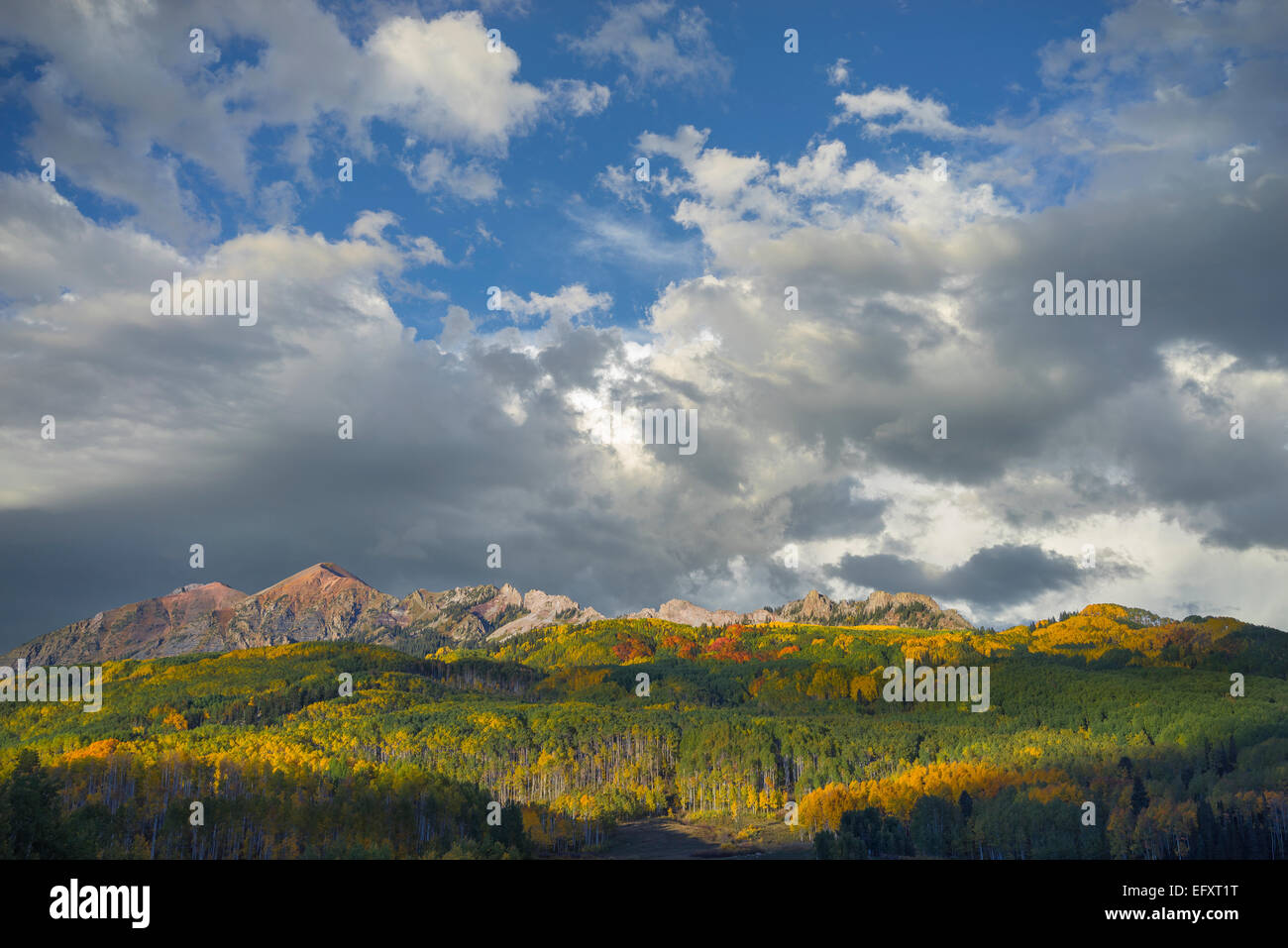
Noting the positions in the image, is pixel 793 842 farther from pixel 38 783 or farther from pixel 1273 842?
pixel 38 783

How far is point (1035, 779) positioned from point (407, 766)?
136762 millimetres

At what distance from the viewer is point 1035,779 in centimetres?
19700

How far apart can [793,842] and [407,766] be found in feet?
280
